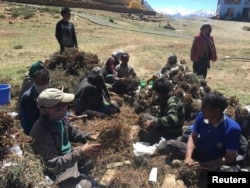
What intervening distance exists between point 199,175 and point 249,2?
8090 centimetres

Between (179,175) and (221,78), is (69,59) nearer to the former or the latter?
(179,175)

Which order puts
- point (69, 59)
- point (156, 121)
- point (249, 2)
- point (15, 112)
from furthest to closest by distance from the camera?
point (249, 2) < point (69, 59) < point (15, 112) < point (156, 121)

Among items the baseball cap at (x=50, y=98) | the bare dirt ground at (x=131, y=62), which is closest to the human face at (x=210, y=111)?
the bare dirt ground at (x=131, y=62)

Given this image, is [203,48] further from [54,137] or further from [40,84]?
[54,137]

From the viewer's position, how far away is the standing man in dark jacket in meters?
9.19

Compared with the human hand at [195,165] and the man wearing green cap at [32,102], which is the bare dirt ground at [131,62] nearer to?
the human hand at [195,165]

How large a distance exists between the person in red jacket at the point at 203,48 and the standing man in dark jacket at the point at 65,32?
3246 mm

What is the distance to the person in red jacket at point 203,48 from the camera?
8938 millimetres

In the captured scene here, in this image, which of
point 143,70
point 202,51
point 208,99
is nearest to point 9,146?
point 208,99

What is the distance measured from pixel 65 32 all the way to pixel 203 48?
12.0 ft

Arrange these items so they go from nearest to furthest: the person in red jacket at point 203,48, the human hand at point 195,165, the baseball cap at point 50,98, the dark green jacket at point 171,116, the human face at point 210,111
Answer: the baseball cap at point 50,98
the human face at point 210,111
the human hand at point 195,165
the dark green jacket at point 171,116
the person in red jacket at point 203,48

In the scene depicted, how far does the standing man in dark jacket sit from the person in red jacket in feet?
10.6

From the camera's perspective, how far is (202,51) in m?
9.08

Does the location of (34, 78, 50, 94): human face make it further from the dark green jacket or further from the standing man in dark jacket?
the standing man in dark jacket
